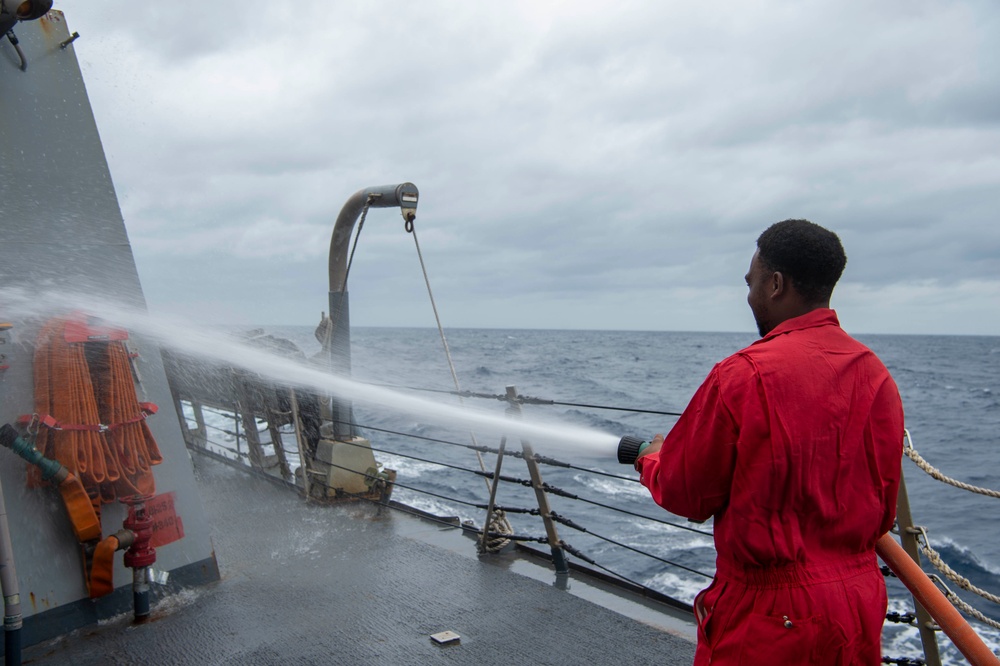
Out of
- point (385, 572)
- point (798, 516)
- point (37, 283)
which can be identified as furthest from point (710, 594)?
point (37, 283)

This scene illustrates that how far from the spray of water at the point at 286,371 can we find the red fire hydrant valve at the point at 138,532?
41.8 inches

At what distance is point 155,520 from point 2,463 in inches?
35.7

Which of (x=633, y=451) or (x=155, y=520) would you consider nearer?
(x=633, y=451)

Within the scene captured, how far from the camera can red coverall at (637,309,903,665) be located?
185 cm

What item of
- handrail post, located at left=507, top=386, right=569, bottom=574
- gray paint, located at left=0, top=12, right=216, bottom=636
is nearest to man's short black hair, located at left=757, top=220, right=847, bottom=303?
handrail post, located at left=507, top=386, right=569, bottom=574

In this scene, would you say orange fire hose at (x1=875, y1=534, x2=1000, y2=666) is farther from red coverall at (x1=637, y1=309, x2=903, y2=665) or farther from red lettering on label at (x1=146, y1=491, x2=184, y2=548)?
red lettering on label at (x1=146, y1=491, x2=184, y2=548)

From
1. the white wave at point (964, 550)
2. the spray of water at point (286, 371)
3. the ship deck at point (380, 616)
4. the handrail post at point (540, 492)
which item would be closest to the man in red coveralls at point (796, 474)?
the spray of water at point (286, 371)

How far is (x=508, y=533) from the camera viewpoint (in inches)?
223

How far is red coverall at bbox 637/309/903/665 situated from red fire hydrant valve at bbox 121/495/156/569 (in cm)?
340

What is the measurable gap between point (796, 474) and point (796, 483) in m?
0.02

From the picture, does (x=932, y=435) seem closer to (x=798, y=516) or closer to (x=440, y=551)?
(x=440, y=551)

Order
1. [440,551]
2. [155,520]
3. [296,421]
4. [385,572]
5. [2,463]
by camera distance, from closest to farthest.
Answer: [2,463], [155,520], [385,572], [440,551], [296,421]

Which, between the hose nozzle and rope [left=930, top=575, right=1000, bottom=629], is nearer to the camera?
the hose nozzle

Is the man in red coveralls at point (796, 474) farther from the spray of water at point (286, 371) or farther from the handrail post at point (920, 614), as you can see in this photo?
the spray of water at point (286, 371)
